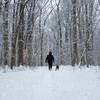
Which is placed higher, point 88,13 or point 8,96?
point 88,13

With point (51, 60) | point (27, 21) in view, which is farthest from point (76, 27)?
point (27, 21)

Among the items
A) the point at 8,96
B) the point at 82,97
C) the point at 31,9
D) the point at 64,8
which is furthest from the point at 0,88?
the point at 64,8

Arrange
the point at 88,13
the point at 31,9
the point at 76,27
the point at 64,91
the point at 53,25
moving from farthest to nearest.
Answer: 1. the point at 53,25
2. the point at 88,13
3. the point at 31,9
4. the point at 76,27
5. the point at 64,91

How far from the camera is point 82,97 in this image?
8.51 meters

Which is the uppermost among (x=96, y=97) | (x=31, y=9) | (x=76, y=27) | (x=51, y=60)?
(x=31, y=9)

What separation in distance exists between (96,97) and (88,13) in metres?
34.4

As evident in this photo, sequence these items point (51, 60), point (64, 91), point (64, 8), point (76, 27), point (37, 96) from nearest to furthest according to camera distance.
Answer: point (37, 96) < point (64, 91) < point (51, 60) < point (76, 27) < point (64, 8)

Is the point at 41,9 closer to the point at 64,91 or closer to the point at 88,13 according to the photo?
the point at 88,13

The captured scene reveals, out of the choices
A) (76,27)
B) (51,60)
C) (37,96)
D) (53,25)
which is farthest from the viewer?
(53,25)

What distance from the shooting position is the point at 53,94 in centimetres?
893

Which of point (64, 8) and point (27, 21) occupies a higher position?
point (64, 8)

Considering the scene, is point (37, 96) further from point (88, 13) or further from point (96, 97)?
point (88, 13)

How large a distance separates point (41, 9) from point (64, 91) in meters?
33.8

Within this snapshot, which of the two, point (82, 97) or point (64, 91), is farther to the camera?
point (64, 91)
